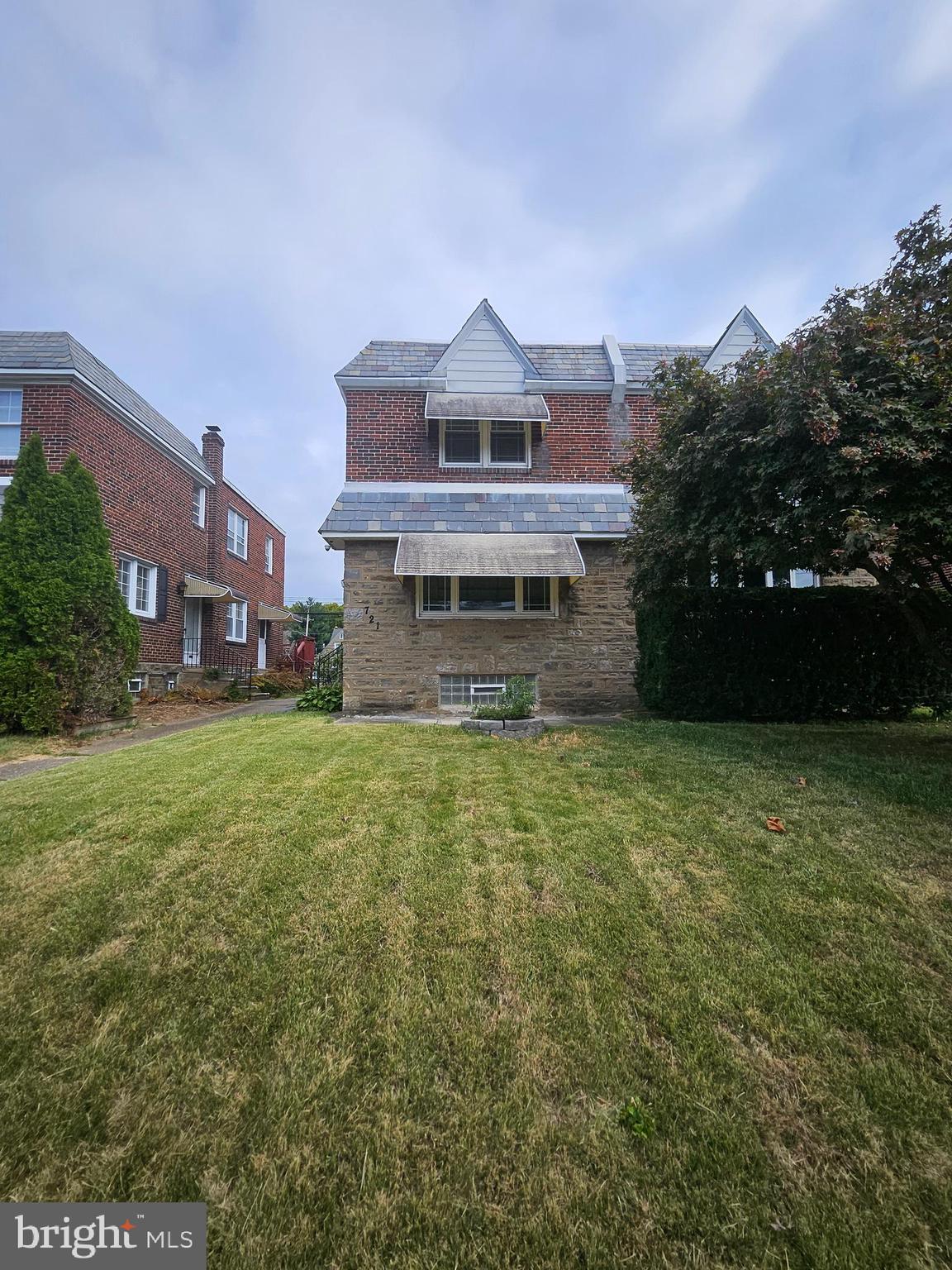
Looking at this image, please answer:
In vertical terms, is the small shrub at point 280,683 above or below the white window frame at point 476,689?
below

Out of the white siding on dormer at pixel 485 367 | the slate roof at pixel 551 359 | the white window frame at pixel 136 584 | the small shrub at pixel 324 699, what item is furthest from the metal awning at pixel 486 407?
the white window frame at pixel 136 584

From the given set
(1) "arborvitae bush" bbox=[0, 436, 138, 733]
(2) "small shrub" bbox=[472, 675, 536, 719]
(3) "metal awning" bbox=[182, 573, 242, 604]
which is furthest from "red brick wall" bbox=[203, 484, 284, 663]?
(2) "small shrub" bbox=[472, 675, 536, 719]

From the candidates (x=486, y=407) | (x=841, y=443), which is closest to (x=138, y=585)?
(x=486, y=407)

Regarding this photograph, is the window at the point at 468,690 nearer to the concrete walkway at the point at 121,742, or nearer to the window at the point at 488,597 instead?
the window at the point at 488,597

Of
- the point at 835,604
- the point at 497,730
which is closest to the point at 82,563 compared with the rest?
the point at 497,730

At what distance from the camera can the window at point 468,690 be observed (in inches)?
435

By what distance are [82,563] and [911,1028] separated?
13.6m

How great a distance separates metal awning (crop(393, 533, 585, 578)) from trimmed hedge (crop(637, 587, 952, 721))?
201cm

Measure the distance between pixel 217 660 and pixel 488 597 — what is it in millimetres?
14043

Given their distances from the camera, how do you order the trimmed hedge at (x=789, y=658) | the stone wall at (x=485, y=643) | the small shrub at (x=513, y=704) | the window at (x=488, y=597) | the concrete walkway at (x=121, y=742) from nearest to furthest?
the concrete walkway at (x=121, y=742)
the small shrub at (x=513, y=704)
the trimmed hedge at (x=789, y=658)
the stone wall at (x=485, y=643)
the window at (x=488, y=597)

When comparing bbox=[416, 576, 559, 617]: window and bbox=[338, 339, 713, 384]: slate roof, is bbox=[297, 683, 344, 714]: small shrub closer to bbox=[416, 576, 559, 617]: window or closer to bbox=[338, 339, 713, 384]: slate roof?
bbox=[416, 576, 559, 617]: window

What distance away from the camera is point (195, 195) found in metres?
13.0

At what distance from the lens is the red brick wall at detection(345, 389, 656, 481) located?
12055 mm

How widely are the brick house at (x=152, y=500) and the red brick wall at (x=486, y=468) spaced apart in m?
7.47
